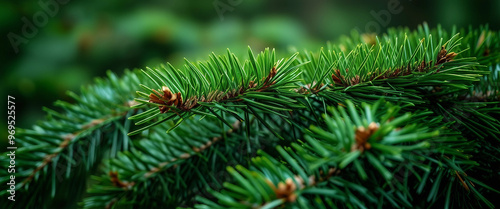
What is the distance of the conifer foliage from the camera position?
164 millimetres

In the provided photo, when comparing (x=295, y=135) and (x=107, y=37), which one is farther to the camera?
(x=107, y=37)

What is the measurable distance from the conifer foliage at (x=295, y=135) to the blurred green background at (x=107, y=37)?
0.67 meters

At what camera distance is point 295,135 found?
271mm

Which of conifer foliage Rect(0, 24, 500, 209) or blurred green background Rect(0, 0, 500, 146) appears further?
blurred green background Rect(0, 0, 500, 146)

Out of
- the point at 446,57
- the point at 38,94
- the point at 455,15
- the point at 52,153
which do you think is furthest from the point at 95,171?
the point at 455,15

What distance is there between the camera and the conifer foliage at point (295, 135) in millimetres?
164

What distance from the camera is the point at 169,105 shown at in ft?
0.65

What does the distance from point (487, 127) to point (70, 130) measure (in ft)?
1.17

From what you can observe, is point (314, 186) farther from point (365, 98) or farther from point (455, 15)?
point (455, 15)

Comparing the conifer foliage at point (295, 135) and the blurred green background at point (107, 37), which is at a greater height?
the blurred green background at point (107, 37)

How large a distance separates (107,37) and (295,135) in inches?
40.5

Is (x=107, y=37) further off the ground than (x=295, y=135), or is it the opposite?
(x=107, y=37)

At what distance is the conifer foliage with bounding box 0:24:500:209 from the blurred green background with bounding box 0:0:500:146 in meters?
0.67

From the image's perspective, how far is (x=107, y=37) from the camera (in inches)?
44.1
